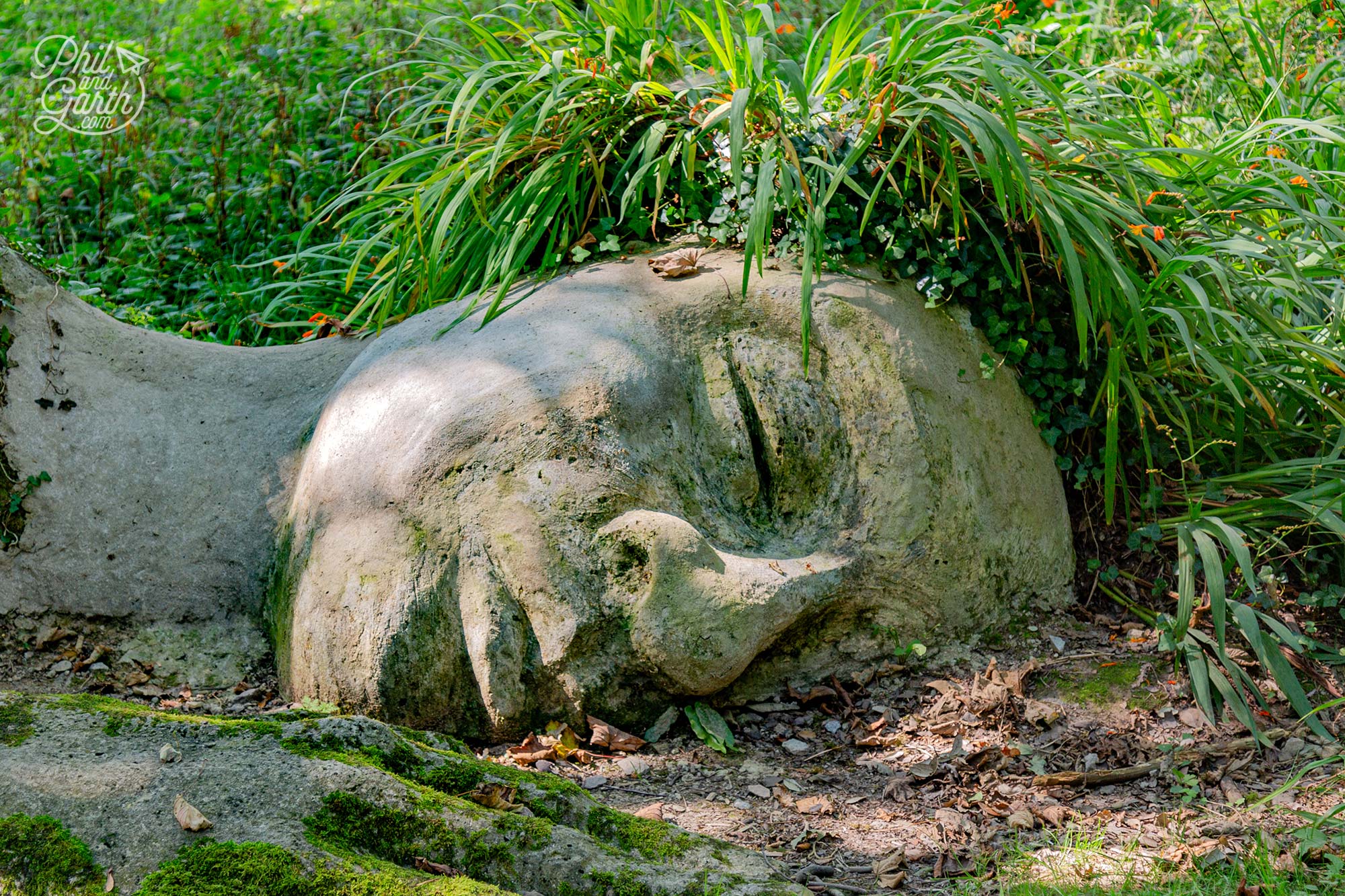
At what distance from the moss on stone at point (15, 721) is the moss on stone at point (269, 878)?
0.45 metres

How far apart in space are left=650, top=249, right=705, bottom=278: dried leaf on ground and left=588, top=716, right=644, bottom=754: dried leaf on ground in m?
1.41

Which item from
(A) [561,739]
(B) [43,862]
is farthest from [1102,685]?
(B) [43,862]

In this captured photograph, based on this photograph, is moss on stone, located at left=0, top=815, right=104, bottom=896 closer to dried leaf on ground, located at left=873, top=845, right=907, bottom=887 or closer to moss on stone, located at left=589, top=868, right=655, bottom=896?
moss on stone, located at left=589, top=868, right=655, bottom=896

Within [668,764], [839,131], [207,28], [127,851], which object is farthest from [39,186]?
[127,851]

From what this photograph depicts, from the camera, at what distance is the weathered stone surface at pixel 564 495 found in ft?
9.74

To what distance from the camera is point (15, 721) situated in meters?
1.93

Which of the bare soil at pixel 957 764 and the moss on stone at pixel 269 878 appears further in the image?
the bare soil at pixel 957 764

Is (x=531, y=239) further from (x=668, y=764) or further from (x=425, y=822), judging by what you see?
(x=425, y=822)

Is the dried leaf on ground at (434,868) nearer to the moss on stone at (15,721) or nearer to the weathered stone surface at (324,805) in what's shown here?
the weathered stone surface at (324,805)

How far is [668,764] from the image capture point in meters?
2.91

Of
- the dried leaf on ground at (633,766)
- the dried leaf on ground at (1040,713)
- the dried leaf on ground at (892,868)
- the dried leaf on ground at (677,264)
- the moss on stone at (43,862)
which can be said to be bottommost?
the dried leaf on ground at (892,868)

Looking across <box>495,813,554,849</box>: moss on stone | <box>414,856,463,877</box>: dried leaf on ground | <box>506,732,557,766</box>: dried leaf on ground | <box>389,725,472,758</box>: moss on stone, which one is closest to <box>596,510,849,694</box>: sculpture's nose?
<box>506,732,557,766</box>: dried leaf on ground

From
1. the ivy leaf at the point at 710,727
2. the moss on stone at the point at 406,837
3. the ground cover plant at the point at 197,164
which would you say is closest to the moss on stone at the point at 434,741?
the moss on stone at the point at 406,837

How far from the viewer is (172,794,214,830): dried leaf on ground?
1.68 metres
